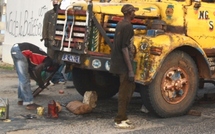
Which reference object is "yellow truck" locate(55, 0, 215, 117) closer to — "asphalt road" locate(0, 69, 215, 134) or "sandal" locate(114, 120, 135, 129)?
"asphalt road" locate(0, 69, 215, 134)

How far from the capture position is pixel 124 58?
20.5ft

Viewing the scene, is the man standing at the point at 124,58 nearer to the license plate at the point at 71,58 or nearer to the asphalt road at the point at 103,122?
the asphalt road at the point at 103,122

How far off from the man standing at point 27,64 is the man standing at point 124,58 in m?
1.68

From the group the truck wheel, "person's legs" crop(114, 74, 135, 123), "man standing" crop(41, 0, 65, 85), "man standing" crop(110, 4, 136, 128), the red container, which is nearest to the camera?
"man standing" crop(110, 4, 136, 128)

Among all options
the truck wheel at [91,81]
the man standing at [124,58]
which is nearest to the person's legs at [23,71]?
the truck wheel at [91,81]

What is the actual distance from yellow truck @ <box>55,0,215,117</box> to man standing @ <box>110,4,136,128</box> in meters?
0.33

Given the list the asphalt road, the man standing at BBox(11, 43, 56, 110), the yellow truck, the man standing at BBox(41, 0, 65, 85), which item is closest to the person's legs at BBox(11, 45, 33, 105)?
the man standing at BBox(11, 43, 56, 110)

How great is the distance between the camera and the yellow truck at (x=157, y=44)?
6.72 metres

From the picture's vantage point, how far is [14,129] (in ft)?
20.5

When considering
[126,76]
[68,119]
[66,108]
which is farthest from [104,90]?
[126,76]

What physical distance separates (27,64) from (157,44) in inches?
89.7

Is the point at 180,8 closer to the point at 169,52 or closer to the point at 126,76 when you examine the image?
the point at 169,52

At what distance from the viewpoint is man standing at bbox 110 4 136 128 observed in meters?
6.22

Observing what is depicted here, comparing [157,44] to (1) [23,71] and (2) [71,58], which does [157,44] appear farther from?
(1) [23,71]
